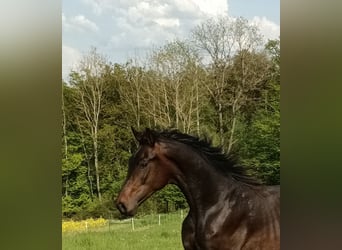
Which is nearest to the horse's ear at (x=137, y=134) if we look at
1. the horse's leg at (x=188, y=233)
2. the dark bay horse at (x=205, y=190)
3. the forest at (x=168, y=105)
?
the dark bay horse at (x=205, y=190)

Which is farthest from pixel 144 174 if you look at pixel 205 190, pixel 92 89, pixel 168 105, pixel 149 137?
pixel 92 89

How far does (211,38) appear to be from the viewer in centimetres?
163

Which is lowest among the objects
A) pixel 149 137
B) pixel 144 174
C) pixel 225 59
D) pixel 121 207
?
pixel 121 207

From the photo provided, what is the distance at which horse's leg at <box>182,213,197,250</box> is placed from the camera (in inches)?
63.3

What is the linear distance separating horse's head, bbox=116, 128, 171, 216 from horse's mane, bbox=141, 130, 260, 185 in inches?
1.8

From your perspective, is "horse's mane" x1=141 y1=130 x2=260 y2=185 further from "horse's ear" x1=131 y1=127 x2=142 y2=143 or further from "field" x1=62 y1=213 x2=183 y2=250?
"field" x1=62 y1=213 x2=183 y2=250

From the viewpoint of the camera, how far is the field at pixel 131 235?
1717 mm

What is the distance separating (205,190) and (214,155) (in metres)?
0.14

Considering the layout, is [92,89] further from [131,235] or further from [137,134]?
[131,235]

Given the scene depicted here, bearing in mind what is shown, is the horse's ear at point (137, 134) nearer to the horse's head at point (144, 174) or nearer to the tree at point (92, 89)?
the horse's head at point (144, 174)

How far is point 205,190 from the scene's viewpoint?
1.59m

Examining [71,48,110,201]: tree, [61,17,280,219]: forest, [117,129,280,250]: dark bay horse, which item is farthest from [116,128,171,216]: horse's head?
[71,48,110,201]: tree
